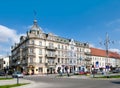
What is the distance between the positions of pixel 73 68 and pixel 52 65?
13857 mm

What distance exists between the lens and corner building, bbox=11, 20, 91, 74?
75750 mm

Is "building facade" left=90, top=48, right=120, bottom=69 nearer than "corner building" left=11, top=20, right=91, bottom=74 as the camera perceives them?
No

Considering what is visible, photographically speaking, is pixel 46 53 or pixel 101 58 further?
pixel 101 58

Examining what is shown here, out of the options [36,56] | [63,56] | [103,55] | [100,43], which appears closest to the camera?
[100,43]

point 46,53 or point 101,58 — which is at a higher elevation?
point 46,53

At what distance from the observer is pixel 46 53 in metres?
80.1

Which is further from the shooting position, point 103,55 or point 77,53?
point 103,55

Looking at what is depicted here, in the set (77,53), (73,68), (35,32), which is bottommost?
(73,68)

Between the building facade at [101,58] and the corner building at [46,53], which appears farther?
the building facade at [101,58]

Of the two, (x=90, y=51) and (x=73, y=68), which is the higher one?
(x=90, y=51)

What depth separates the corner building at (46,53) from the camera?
75.8 metres

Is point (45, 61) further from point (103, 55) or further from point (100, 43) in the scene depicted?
point (103, 55)

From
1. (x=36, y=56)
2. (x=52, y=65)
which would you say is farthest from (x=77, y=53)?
(x=36, y=56)

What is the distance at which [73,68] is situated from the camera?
92.5 m
